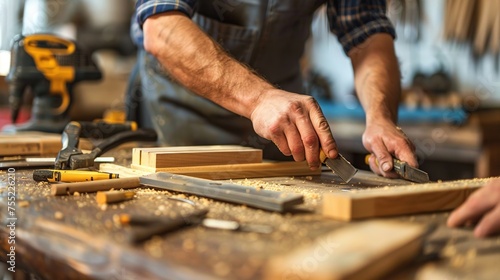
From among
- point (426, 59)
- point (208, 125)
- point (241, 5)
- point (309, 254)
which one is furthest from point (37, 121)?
point (426, 59)

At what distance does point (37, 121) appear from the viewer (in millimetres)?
2203

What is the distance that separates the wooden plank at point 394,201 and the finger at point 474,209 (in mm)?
108

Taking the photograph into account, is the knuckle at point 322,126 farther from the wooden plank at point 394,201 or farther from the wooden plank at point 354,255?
the wooden plank at point 354,255

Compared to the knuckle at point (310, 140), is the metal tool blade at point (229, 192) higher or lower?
lower

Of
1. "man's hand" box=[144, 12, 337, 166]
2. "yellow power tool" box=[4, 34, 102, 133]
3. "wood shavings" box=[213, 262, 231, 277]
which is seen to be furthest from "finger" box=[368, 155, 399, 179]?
"yellow power tool" box=[4, 34, 102, 133]

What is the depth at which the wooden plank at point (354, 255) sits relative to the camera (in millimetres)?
601

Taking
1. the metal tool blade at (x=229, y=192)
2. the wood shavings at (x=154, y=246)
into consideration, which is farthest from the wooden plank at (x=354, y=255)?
the metal tool blade at (x=229, y=192)

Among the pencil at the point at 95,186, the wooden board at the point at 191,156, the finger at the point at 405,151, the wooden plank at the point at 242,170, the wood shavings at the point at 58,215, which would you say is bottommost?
the wood shavings at the point at 58,215

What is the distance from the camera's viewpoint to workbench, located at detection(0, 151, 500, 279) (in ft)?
2.20

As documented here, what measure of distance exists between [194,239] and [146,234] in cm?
6

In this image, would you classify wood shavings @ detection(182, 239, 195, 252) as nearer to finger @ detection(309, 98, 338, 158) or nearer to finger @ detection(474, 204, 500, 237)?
finger @ detection(474, 204, 500, 237)

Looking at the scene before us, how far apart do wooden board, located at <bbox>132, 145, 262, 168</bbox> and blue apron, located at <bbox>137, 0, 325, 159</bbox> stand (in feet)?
1.44

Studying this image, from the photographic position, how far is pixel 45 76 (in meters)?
2.19

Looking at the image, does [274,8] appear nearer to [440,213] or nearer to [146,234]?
[440,213]
